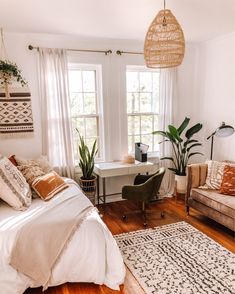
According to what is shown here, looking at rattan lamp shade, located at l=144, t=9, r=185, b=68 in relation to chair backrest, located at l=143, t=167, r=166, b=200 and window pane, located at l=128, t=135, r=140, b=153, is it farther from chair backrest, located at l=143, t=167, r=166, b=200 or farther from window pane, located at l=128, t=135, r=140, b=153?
window pane, located at l=128, t=135, r=140, b=153

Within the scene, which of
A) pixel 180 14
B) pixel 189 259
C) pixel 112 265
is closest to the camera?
pixel 112 265

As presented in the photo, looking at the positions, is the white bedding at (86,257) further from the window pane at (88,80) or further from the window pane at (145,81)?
the window pane at (145,81)

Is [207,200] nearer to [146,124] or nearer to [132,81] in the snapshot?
[146,124]

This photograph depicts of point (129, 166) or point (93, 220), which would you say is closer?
point (93, 220)

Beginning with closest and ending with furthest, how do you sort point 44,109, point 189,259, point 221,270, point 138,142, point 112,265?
point 112,265 < point 221,270 < point 189,259 < point 44,109 < point 138,142

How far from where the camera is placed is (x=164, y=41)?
2012 millimetres

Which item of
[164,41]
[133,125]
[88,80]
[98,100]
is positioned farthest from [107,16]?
[133,125]

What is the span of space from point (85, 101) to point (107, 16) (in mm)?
1389

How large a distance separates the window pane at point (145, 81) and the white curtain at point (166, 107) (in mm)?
214

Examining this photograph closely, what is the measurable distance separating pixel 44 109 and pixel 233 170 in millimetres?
2688

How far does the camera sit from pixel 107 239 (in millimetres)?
2076

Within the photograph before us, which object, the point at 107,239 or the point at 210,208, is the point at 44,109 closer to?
the point at 107,239

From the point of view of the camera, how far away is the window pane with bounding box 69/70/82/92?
370cm

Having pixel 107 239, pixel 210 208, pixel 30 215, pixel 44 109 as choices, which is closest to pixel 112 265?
pixel 107 239
